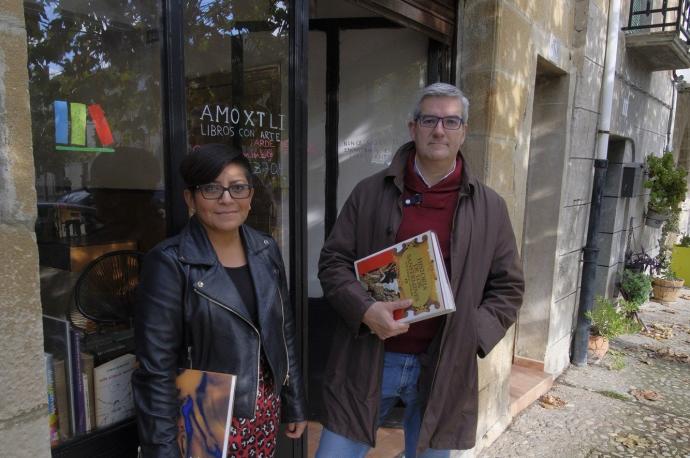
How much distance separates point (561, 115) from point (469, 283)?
305cm

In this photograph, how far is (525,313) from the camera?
4.61 meters

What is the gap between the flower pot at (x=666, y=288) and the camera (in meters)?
7.48

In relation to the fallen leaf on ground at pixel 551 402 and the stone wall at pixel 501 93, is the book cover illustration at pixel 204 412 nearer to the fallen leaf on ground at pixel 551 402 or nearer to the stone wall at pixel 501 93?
the stone wall at pixel 501 93

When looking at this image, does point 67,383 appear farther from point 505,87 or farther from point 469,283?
point 505,87

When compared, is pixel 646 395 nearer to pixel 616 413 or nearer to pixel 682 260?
pixel 616 413

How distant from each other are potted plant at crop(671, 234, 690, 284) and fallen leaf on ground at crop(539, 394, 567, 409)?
6152 mm

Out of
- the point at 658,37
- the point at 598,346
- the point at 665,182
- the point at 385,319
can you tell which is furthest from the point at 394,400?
the point at 665,182

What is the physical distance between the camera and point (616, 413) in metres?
3.96

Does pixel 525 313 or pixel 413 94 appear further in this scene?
pixel 525 313

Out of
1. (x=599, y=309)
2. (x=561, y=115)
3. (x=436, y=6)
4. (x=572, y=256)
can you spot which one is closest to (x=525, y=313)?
(x=572, y=256)

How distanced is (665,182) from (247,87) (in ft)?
20.7

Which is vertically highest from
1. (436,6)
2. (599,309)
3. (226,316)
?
(436,6)

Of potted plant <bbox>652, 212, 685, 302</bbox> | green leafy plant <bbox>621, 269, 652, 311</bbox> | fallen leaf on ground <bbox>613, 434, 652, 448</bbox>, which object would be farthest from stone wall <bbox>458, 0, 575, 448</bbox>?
potted plant <bbox>652, 212, 685, 302</bbox>

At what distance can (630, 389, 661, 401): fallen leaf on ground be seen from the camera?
4.25 meters
